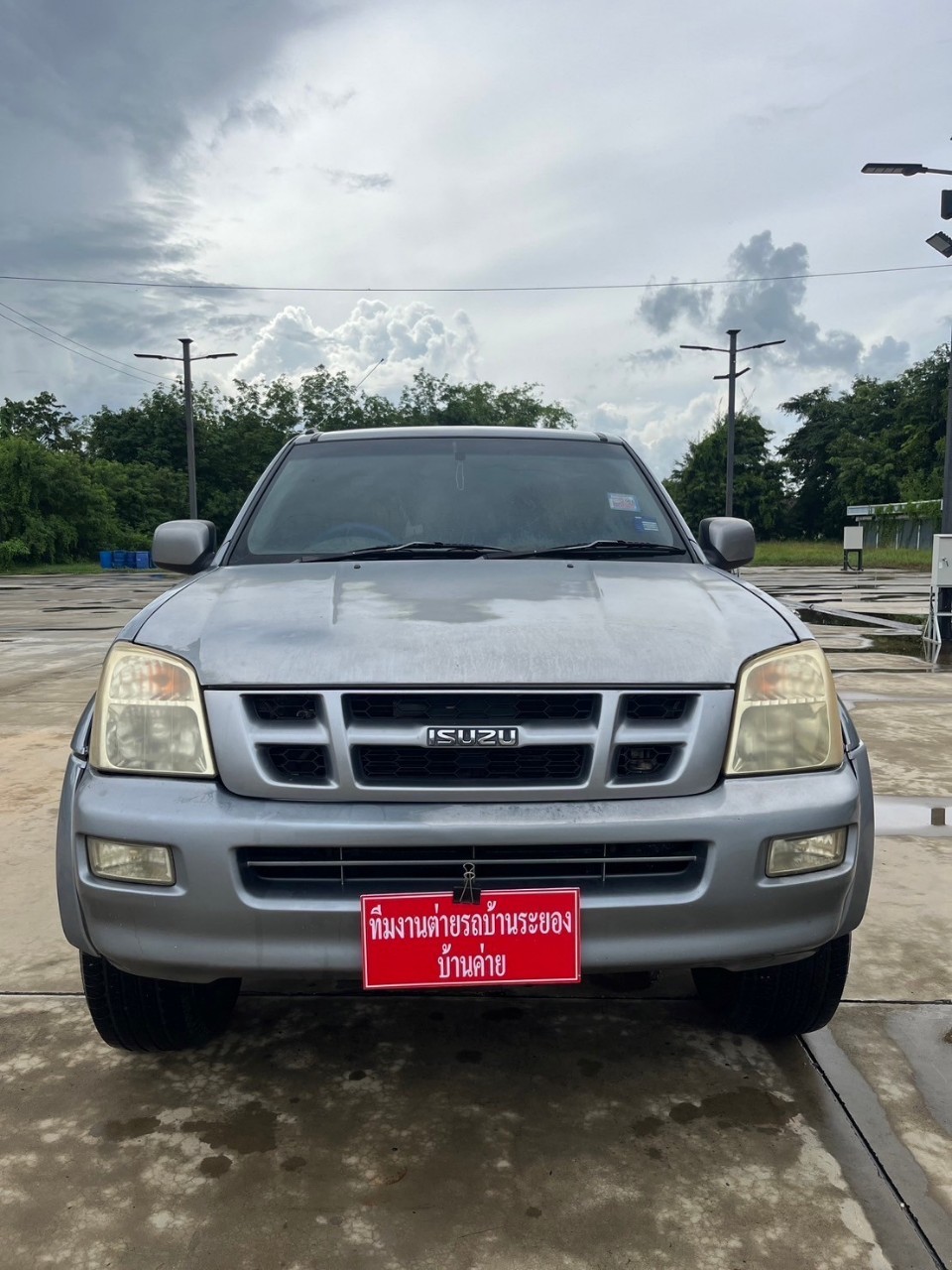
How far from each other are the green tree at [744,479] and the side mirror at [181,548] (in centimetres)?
6427

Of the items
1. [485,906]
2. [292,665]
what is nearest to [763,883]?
[485,906]

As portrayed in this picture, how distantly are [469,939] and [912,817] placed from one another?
313cm

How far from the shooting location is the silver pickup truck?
78.7 inches

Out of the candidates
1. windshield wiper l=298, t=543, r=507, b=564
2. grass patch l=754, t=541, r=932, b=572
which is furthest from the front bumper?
grass patch l=754, t=541, r=932, b=572

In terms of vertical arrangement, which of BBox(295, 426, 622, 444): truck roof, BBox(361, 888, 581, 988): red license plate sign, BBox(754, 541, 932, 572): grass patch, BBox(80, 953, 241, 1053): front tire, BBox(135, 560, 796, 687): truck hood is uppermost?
BBox(295, 426, 622, 444): truck roof

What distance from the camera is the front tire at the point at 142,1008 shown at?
2330 mm

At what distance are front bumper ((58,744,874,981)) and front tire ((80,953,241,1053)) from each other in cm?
25

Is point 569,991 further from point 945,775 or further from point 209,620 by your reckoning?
point 945,775

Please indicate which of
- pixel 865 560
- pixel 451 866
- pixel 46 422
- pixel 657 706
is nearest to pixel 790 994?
pixel 657 706

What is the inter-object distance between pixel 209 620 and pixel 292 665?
344 mm

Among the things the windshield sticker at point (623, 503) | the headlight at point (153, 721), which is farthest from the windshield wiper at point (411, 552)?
the headlight at point (153, 721)

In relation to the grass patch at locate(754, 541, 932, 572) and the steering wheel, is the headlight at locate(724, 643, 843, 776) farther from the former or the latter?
the grass patch at locate(754, 541, 932, 572)

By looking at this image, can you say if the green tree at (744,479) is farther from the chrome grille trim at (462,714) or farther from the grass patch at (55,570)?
the chrome grille trim at (462,714)

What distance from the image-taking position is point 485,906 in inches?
78.4
